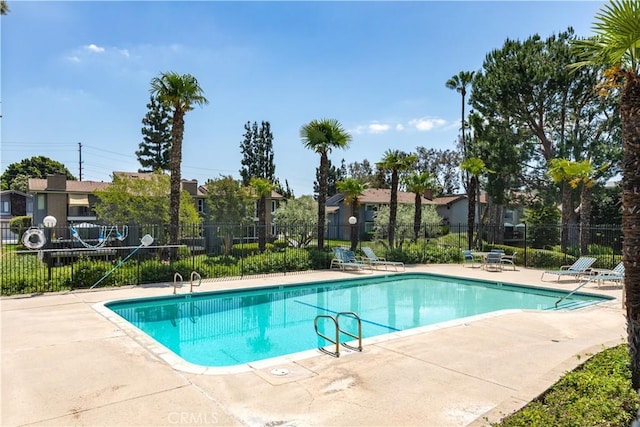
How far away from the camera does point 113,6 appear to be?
11867 millimetres

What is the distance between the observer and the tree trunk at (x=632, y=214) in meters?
4.58

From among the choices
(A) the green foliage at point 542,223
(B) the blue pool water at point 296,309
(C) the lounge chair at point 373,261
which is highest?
(A) the green foliage at point 542,223

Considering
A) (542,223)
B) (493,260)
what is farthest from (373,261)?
(542,223)

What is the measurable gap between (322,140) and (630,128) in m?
15.8

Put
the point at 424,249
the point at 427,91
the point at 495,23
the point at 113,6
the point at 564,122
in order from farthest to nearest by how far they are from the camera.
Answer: the point at 564,122, the point at 427,91, the point at 424,249, the point at 495,23, the point at 113,6

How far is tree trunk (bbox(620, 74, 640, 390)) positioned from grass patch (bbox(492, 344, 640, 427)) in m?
0.34

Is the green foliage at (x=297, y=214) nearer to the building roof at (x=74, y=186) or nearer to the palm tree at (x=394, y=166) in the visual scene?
the palm tree at (x=394, y=166)

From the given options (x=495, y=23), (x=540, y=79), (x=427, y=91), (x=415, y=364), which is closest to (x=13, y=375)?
(x=415, y=364)

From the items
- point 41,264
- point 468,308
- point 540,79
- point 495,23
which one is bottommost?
point 468,308

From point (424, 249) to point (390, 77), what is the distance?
26.7ft

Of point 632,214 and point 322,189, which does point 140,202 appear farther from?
point 632,214

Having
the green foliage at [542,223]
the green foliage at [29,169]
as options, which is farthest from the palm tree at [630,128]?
the green foliage at [29,169]

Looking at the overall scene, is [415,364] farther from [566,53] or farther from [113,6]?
[566,53]

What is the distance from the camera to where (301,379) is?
560cm
